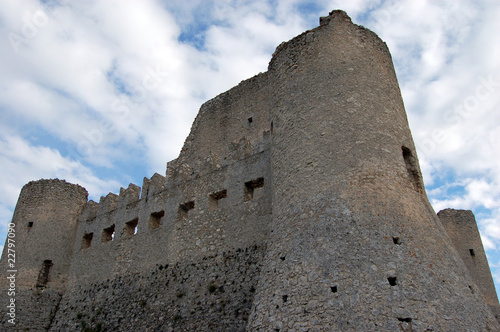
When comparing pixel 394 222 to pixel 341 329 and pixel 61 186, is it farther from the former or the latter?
pixel 61 186

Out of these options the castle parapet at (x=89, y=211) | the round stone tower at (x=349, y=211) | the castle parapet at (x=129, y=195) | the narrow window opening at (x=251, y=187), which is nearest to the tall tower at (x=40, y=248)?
the castle parapet at (x=89, y=211)

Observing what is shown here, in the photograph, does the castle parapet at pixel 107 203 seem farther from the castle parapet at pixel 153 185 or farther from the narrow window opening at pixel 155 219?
the narrow window opening at pixel 155 219

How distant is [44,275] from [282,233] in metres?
10.8

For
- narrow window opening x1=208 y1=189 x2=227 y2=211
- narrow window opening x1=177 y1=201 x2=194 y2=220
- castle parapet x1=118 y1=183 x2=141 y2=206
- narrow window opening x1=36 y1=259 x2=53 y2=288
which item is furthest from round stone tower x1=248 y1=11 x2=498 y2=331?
narrow window opening x1=36 y1=259 x2=53 y2=288

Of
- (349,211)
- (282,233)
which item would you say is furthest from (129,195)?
(349,211)

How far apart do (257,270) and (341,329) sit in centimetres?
335

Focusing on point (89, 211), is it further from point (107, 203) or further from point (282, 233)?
point (282, 233)

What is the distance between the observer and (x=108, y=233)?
1500 cm

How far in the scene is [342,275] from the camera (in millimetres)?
6500

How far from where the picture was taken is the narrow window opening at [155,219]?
43.0 feet

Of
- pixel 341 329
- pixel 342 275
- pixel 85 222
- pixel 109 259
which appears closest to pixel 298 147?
pixel 342 275

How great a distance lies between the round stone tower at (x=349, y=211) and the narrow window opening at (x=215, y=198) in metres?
2.85

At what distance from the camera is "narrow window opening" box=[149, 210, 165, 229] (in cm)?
1309

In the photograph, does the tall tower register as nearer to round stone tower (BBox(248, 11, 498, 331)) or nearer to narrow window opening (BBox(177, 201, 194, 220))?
narrow window opening (BBox(177, 201, 194, 220))
